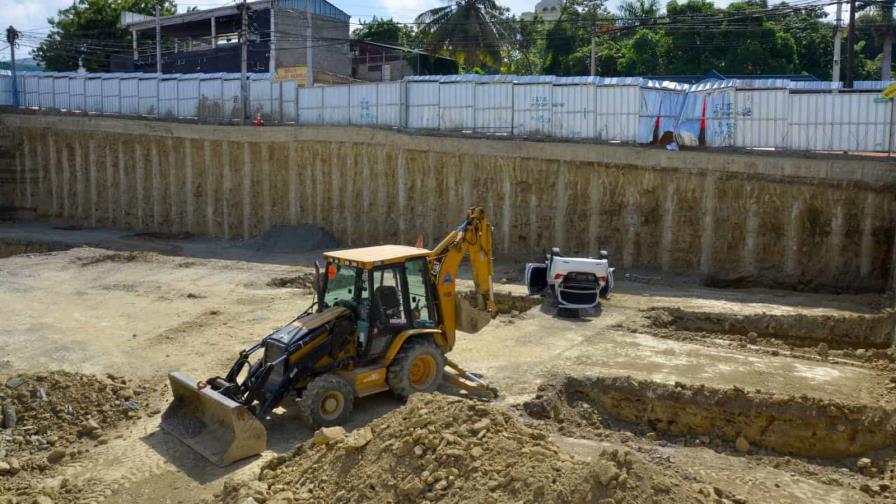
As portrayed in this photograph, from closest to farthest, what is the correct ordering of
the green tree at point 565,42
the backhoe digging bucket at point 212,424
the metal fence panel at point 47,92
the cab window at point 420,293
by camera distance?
the backhoe digging bucket at point 212,424, the cab window at point 420,293, the metal fence panel at point 47,92, the green tree at point 565,42

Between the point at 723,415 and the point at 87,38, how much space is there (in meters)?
44.7

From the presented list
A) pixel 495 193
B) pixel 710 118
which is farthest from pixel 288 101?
pixel 710 118

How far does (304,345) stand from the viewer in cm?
966

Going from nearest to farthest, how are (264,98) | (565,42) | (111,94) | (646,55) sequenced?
(264,98) → (111,94) → (646,55) → (565,42)

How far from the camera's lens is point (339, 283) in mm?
10430

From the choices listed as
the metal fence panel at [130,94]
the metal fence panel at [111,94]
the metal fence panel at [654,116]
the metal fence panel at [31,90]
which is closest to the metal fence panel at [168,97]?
the metal fence panel at [130,94]

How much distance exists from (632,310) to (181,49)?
40.2 metres

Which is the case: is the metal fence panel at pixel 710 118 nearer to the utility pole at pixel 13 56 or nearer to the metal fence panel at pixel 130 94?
the metal fence panel at pixel 130 94

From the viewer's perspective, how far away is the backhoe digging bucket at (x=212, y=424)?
884 centimetres

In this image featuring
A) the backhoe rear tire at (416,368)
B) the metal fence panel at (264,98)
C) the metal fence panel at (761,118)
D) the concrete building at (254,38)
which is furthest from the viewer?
the concrete building at (254,38)

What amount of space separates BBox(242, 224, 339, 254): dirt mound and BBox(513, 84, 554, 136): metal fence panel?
6.59m

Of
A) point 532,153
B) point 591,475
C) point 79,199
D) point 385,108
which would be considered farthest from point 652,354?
point 79,199

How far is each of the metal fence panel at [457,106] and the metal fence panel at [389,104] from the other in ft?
5.11

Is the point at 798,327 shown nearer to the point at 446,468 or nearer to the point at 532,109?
the point at 532,109
